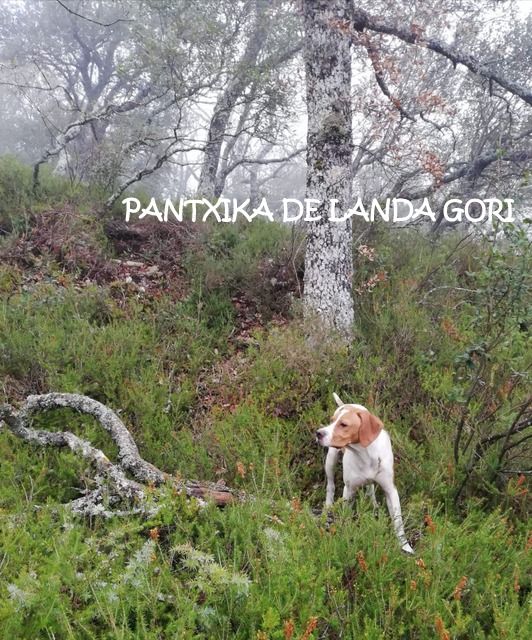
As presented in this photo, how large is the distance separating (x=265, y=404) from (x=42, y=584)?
2711 millimetres

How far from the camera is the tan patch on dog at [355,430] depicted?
130 inches

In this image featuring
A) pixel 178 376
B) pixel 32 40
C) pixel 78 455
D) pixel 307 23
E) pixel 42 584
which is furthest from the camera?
pixel 32 40

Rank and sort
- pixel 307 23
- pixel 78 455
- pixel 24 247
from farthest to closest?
pixel 24 247, pixel 307 23, pixel 78 455

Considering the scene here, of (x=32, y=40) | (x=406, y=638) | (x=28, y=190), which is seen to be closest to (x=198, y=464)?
(x=406, y=638)

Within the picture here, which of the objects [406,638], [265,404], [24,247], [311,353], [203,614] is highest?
[24,247]

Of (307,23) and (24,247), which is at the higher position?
(307,23)

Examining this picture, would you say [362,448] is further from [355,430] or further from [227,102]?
[227,102]

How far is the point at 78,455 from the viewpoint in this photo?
3.69 m

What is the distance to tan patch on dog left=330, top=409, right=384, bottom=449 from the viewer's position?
330 cm

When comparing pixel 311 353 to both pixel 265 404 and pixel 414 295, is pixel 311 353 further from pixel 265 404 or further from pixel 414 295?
pixel 414 295

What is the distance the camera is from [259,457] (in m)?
4.00

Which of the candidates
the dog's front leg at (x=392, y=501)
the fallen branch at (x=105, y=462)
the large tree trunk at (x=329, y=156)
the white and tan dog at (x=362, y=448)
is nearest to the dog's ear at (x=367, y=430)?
the white and tan dog at (x=362, y=448)

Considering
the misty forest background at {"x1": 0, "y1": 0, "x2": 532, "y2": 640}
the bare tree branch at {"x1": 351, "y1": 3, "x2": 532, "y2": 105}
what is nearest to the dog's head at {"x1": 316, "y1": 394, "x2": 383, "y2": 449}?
the misty forest background at {"x1": 0, "y1": 0, "x2": 532, "y2": 640}

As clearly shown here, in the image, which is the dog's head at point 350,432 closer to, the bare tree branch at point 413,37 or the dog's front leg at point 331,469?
the dog's front leg at point 331,469
